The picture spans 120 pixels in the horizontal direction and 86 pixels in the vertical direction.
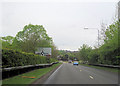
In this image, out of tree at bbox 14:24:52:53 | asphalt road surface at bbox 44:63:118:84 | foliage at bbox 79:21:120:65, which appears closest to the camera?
asphalt road surface at bbox 44:63:118:84

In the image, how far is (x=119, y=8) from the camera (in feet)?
101

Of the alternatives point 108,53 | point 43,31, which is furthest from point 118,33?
point 43,31

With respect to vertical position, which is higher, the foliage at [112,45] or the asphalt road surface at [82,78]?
the foliage at [112,45]

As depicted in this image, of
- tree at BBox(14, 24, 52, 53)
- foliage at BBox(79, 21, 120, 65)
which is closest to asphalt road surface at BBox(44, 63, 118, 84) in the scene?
foliage at BBox(79, 21, 120, 65)

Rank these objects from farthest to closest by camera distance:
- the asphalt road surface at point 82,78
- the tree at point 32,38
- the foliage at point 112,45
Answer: the tree at point 32,38 < the foliage at point 112,45 < the asphalt road surface at point 82,78

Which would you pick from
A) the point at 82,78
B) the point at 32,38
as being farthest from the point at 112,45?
the point at 32,38

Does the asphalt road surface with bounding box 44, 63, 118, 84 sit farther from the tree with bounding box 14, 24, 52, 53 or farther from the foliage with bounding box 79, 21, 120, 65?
the tree with bounding box 14, 24, 52, 53

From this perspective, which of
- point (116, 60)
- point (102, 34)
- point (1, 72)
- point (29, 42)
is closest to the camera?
point (1, 72)

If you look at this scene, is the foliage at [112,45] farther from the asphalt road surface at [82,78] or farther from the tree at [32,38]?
the tree at [32,38]

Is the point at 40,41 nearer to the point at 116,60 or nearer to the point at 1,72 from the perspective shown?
the point at 116,60

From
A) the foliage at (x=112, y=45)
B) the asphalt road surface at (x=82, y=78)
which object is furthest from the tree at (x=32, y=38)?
the asphalt road surface at (x=82, y=78)

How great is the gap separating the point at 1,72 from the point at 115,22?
2257 centimetres

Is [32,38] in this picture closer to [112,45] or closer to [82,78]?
[112,45]

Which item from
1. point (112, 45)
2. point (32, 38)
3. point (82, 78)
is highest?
point (32, 38)
